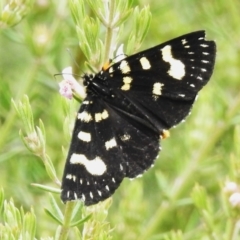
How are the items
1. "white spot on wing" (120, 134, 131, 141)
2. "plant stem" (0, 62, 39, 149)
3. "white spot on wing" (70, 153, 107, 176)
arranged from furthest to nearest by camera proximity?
"plant stem" (0, 62, 39, 149) < "white spot on wing" (120, 134, 131, 141) < "white spot on wing" (70, 153, 107, 176)

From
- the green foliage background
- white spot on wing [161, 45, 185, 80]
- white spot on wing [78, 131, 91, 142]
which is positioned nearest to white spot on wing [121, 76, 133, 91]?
white spot on wing [161, 45, 185, 80]

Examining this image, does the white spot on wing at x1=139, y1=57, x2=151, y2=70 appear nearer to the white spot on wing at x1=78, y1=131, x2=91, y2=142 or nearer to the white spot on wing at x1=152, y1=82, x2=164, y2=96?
the white spot on wing at x1=152, y1=82, x2=164, y2=96

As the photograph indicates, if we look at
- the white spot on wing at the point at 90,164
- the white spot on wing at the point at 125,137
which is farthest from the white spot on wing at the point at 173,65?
the white spot on wing at the point at 90,164

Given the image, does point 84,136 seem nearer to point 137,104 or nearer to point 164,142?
point 137,104

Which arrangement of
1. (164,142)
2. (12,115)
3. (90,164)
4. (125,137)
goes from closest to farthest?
1. (90,164)
2. (125,137)
3. (12,115)
4. (164,142)

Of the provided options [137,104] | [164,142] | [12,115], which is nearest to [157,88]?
[137,104]

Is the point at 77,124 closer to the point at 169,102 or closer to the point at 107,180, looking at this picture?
the point at 107,180
